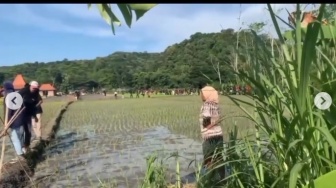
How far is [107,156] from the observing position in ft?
27.7

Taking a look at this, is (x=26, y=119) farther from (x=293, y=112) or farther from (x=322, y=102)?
(x=322, y=102)

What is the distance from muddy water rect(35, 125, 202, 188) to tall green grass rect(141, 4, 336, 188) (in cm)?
229

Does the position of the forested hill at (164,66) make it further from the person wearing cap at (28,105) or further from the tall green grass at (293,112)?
the person wearing cap at (28,105)

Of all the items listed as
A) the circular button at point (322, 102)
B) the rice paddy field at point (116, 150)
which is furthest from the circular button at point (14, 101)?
the rice paddy field at point (116, 150)

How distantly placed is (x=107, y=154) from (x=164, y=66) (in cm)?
338

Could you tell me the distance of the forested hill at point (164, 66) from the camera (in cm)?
245

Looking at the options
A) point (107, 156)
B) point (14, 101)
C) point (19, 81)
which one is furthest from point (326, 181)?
point (107, 156)

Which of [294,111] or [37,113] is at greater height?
[294,111]

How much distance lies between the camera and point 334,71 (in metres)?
1.70

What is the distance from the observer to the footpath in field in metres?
6.30

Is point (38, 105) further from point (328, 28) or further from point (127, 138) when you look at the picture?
point (328, 28)

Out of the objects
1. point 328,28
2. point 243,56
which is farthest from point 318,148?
point 243,56

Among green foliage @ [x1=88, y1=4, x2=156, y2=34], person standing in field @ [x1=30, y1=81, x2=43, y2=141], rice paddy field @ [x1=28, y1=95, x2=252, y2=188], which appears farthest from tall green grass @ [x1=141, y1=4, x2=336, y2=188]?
person standing in field @ [x1=30, y1=81, x2=43, y2=141]

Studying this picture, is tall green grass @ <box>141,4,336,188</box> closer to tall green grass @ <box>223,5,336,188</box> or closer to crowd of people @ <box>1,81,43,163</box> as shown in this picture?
tall green grass @ <box>223,5,336,188</box>
